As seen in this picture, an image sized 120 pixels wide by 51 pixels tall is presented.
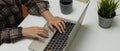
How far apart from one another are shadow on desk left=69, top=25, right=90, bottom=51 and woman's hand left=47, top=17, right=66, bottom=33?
10 cm

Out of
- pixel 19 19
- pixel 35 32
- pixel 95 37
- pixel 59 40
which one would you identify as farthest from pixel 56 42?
pixel 19 19

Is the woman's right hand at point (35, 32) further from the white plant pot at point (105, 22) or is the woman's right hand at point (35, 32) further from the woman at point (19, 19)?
the white plant pot at point (105, 22)

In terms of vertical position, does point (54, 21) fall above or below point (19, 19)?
above

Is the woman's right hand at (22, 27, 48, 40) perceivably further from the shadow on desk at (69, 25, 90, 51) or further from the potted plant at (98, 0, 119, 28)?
the potted plant at (98, 0, 119, 28)

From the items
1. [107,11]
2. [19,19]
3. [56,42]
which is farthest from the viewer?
[19,19]

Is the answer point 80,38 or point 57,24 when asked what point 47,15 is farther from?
point 80,38

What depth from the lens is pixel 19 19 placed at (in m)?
1.33

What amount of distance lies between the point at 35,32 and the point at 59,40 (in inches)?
4.8

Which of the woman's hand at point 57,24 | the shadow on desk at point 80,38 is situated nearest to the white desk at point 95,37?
the shadow on desk at point 80,38

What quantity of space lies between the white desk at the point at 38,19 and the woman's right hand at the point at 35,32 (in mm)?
28

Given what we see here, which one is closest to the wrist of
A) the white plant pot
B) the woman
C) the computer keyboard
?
the woman

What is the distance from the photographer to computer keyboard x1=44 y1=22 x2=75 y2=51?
91 centimetres

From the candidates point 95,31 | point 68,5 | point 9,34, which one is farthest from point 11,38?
point 95,31

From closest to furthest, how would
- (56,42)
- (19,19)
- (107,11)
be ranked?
1. (56,42)
2. (107,11)
3. (19,19)
